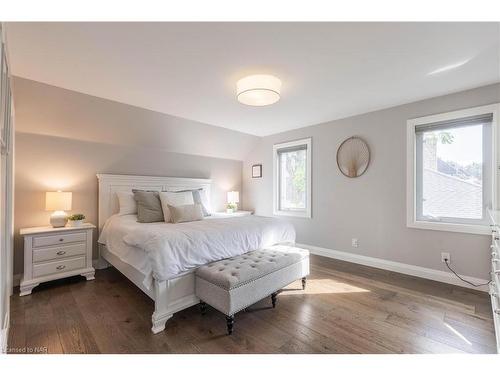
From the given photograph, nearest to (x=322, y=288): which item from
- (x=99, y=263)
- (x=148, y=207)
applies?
(x=148, y=207)

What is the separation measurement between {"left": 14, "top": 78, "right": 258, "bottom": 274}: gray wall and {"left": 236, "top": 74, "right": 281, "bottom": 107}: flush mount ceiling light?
1.56 metres

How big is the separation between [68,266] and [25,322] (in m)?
0.84

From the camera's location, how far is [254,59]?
6.16ft

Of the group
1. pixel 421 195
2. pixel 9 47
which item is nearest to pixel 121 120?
pixel 9 47

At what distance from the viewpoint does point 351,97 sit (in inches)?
108

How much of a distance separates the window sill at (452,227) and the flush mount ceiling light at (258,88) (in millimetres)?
2371

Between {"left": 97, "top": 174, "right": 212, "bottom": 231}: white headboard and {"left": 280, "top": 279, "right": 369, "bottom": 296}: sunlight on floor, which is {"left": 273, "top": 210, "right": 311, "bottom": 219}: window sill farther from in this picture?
{"left": 97, "top": 174, "right": 212, "bottom": 231}: white headboard

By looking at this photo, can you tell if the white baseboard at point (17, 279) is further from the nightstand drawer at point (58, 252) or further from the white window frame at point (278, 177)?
the white window frame at point (278, 177)

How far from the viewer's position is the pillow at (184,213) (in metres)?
2.77

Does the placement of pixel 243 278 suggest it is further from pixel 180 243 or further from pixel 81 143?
pixel 81 143

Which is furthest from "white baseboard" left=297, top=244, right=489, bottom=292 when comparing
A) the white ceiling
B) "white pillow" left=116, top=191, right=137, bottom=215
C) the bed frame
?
"white pillow" left=116, top=191, right=137, bottom=215

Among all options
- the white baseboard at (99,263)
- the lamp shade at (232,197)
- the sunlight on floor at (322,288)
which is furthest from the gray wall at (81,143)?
the sunlight on floor at (322,288)

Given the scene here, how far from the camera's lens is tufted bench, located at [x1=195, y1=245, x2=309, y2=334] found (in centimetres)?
170

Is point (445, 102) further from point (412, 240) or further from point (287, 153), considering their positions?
point (287, 153)
